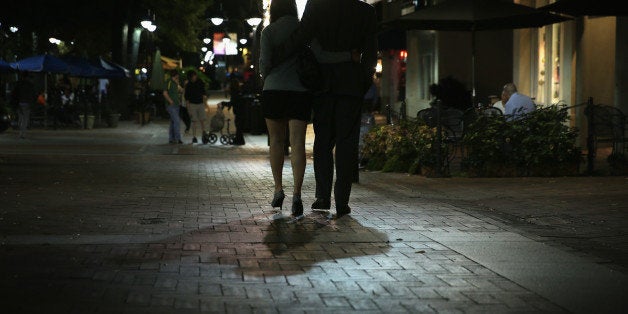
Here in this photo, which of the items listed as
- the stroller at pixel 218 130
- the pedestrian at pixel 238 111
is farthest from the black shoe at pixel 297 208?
the stroller at pixel 218 130

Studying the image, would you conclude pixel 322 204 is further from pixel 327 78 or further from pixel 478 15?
pixel 478 15

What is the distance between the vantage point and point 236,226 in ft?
27.0

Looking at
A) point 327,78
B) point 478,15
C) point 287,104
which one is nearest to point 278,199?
point 287,104

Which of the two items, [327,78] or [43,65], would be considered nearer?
[327,78]

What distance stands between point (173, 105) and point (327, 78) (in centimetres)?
1486

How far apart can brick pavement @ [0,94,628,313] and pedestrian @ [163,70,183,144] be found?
411 inches

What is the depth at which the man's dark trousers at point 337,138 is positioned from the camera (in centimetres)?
879

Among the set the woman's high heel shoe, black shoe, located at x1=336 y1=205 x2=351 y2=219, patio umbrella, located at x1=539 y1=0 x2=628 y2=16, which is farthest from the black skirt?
patio umbrella, located at x1=539 y1=0 x2=628 y2=16

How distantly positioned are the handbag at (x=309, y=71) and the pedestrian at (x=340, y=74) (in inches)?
5.0

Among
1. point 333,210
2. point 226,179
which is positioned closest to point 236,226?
point 333,210

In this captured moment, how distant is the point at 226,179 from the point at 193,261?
6.64 metres

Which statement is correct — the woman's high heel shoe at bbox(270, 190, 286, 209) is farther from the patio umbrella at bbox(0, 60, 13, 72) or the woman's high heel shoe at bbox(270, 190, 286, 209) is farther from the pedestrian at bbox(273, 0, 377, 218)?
the patio umbrella at bbox(0, 60, 13, 72)

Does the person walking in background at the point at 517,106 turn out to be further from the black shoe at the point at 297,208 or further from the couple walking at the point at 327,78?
the black shoe at the point at 297,208

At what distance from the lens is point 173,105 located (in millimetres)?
23203
